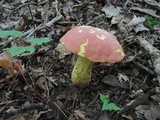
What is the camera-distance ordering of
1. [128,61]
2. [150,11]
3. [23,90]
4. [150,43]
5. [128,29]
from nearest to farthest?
[23,90], [128,61], [150,43], [128,29], [150,11]

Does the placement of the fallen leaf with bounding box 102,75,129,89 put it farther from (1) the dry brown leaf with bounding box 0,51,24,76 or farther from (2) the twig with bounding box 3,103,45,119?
(1) the dry brown leaf with bounding box 0,51,24,76

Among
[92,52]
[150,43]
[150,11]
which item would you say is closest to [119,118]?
[92,52]

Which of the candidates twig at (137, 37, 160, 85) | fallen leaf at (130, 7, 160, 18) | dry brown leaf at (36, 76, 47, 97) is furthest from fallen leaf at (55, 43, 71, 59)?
fallen leaf at (130, 7, 160, 18)

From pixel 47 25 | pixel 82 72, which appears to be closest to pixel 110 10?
pixel 47 25

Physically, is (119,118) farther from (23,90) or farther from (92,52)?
(23,90)

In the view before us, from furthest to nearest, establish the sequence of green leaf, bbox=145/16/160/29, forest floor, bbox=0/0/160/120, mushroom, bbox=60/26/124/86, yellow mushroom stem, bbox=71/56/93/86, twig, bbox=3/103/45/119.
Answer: green leaf, bbox=145/16/160/29 < yellow mushroom stem, bbox=71/56/93/86 < forest floor, bbox=0/0/160/120 < twig, bbox=3/103/45/119 < mushroom, bbox=60/26/124/86
